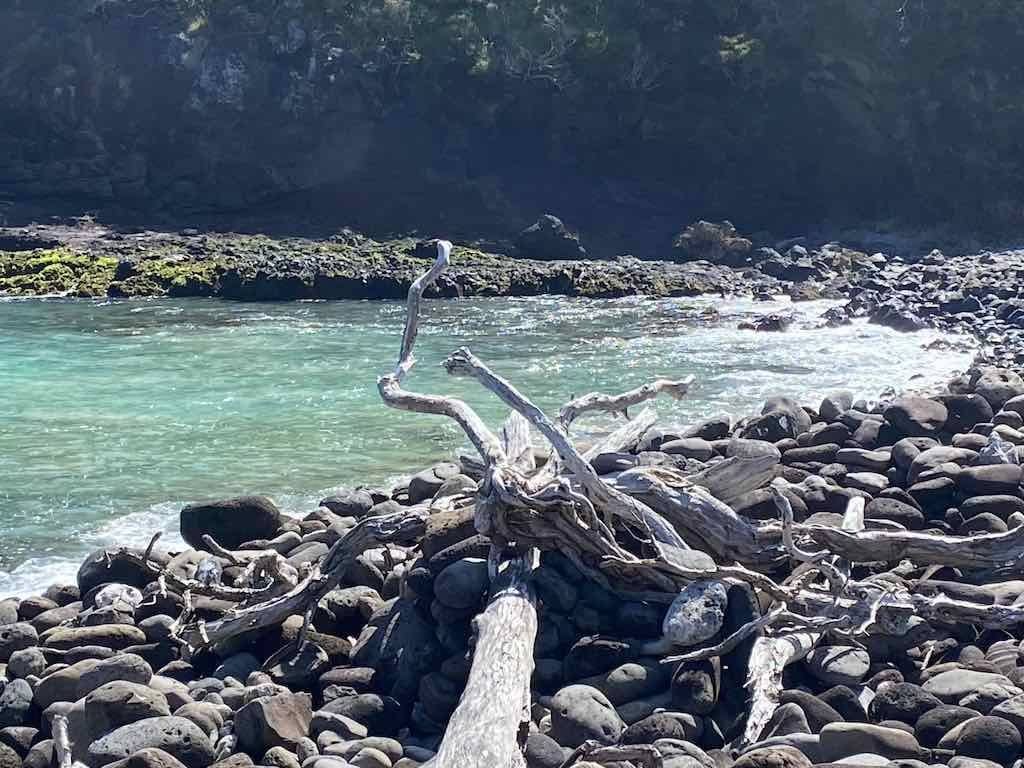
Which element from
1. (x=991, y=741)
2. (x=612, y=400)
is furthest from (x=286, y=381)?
(x=991, y=741)

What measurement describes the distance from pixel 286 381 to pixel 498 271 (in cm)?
1716

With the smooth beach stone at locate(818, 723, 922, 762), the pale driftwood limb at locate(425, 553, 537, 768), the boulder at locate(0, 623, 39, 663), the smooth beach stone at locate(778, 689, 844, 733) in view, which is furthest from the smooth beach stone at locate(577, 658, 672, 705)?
the boulder at locate(0, 623, 39, 663)

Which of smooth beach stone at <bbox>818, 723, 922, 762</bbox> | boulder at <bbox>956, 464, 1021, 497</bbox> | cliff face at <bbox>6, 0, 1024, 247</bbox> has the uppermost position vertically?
cliff face at <bbox>6, 0, 1024, 247</bbox>

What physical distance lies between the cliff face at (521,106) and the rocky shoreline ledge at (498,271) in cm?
777

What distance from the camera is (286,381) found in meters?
20.2

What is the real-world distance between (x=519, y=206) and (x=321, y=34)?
12.9 meters

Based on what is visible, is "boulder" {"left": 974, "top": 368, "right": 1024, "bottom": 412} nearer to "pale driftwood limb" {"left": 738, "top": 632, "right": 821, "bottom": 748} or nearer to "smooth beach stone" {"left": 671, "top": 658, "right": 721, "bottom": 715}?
"pale driftwood limb" {"left": 738, "top": 632, "right": 821, "bottom": 748}

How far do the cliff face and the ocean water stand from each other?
18597mm

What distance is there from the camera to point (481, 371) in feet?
29.1

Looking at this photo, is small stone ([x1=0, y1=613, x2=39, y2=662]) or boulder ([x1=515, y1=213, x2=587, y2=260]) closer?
small stone ([x1=0, y1=613, x2=39, y2=662])

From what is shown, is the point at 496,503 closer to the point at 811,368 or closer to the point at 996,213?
the point at 811,368

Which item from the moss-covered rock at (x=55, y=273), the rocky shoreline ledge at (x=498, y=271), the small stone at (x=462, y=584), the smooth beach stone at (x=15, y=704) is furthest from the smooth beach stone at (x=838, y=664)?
the moss-covered rock at (x=55, y=273)

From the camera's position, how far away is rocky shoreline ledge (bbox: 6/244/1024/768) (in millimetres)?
5629

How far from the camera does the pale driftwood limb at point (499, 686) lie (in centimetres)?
496
